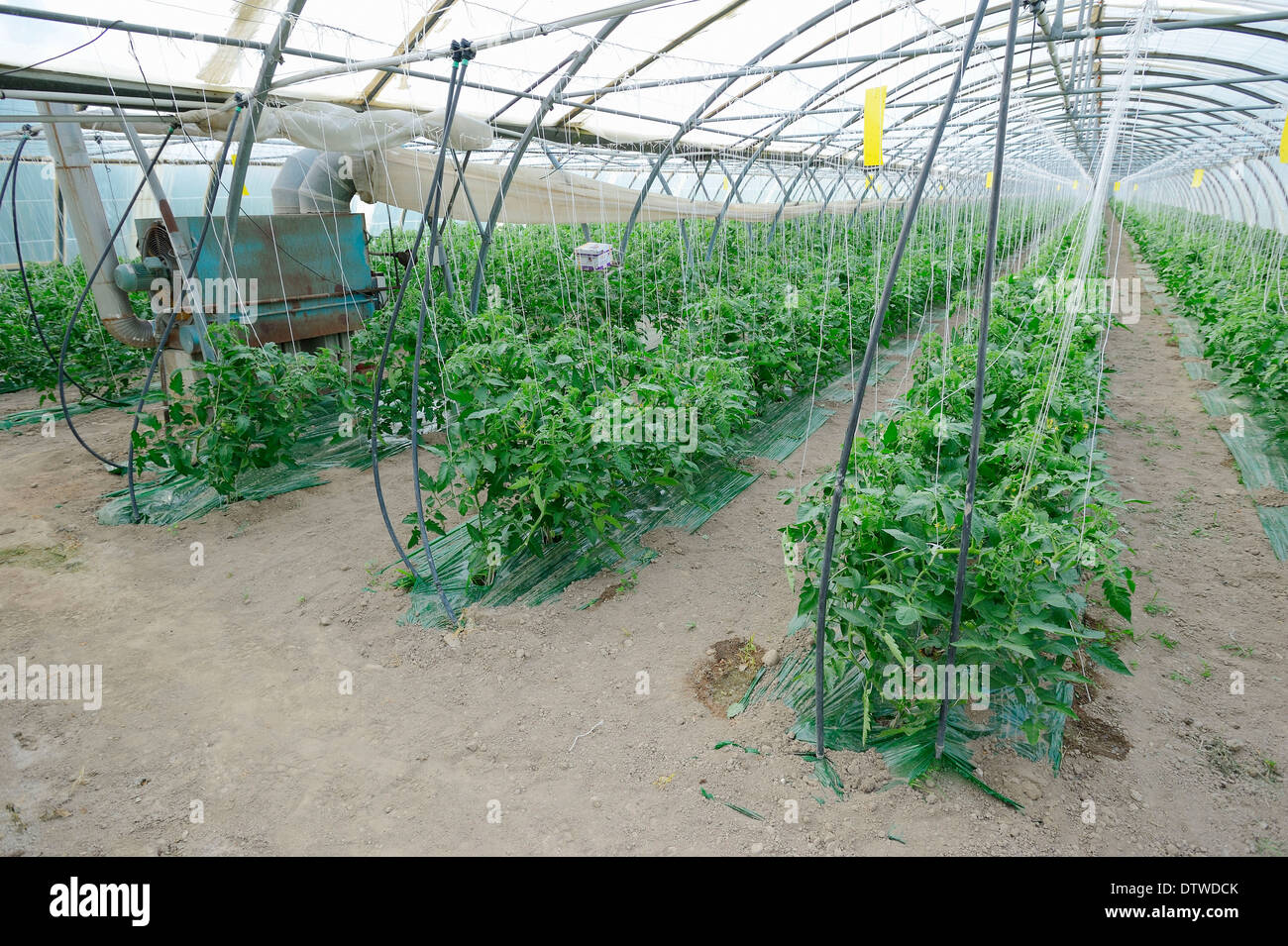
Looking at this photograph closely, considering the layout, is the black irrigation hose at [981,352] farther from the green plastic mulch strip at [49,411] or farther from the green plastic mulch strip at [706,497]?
the green plastic mulch strip at [49,411]

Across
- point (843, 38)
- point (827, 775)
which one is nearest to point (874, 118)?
point (827, 775)

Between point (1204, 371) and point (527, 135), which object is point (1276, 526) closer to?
point (1204, 371)

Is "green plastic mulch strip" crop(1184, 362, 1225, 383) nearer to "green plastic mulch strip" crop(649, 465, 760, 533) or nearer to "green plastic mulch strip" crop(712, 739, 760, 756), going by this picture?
"green plastic mulch strip" crop(649, 465, 760, 533)

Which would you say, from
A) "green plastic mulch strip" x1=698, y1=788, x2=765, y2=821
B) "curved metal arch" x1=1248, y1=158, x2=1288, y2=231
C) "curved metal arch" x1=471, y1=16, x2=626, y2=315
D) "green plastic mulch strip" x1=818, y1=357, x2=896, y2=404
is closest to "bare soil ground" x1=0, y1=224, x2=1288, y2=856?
"green plastic mulch strip" x1=698, y1=788, x2=765, y2=821

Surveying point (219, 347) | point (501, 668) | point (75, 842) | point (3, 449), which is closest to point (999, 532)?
point (501, 668)

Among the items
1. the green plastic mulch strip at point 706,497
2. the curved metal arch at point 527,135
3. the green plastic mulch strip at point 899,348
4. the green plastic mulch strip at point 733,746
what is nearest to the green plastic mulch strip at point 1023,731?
the green plastic mulch strip at point 733,746

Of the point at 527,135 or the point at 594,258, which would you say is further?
the point at 594,258

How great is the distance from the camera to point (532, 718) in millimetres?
3188

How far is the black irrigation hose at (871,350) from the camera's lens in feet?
6.80

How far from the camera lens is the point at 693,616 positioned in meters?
3.88

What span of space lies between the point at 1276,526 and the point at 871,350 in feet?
12.9

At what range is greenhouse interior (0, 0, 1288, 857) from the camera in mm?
2596

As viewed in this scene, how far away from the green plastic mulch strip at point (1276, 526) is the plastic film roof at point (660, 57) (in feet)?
9.16

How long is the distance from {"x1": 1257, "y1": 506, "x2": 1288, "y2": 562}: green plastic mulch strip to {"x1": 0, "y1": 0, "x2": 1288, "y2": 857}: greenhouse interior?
1.5 inches
